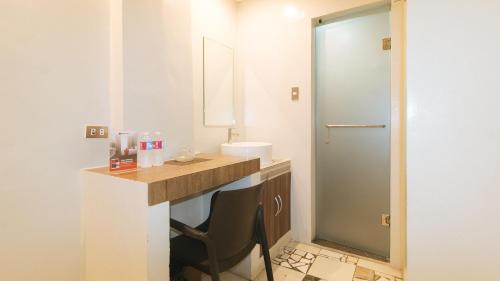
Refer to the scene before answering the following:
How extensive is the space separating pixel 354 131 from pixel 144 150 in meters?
1.77

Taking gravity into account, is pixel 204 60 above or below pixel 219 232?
above

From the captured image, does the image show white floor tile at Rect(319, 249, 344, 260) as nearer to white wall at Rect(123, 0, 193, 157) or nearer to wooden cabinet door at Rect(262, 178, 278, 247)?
wooden cabinet door at Rect(262, 178, 278, 247)

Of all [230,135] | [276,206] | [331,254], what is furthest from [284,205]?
[230,135]

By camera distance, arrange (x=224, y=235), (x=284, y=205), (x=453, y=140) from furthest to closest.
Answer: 1. (x=284, y=205)
2. (x=224, y=235)
3. (x=453, y=140)

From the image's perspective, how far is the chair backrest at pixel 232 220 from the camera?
1.16m

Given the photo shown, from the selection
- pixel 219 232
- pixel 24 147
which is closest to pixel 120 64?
pixel 24 147

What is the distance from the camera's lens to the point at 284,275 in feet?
6.07

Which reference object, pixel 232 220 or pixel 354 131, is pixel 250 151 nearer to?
pixel 232 220

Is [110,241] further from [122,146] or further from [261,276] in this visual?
[261,276]

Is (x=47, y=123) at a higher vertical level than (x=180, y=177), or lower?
higher

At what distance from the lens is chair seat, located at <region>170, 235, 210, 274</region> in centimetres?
124

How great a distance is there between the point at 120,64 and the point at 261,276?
1794 millimetres

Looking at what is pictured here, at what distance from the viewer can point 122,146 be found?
1.35m

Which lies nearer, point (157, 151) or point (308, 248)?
point (157, 151)
